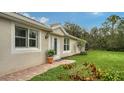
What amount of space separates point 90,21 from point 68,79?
29.3ft

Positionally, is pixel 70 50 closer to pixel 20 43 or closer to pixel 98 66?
pixel 98 66

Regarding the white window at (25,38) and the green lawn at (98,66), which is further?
the white window at (25,38)

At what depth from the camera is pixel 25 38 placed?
365 inches

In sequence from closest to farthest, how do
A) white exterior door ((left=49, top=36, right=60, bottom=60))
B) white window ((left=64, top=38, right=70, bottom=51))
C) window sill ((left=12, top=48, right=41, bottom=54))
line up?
window sill ((left=12, top=48, right=41, bottom=54))
white exterior door ((left=49, top=36, right=60, bottom=60))
white window ((left=64, top=38, right=70, bottom=51))

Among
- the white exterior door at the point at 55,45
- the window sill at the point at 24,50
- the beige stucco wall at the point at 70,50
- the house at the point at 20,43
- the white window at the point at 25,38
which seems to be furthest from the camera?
the beige stucco wall at the point at 70,50

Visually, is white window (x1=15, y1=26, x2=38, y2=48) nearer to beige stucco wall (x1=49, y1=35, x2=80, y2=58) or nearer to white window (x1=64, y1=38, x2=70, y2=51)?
beige stucco wall (x1=49, y1=35, x2=80, y2=58)

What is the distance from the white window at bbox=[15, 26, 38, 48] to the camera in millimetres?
8484

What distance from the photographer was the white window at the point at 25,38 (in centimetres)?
848

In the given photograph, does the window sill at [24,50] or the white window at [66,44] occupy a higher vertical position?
the white window at [66,44]

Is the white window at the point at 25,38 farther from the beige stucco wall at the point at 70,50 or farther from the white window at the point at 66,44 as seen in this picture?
the white window at the point at 66,44

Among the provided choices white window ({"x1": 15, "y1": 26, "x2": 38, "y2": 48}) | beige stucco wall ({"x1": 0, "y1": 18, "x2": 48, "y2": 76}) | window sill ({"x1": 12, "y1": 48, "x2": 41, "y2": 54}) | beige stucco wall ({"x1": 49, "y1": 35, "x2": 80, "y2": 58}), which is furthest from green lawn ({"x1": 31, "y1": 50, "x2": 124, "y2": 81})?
beige stucco wall ({"x1": 49, "y1": 35, "x2": 80, "y2": 58})

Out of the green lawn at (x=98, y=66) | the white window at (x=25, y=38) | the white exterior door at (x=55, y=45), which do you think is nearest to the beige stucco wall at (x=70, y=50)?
the white exterior door at (x=55, y=45)
